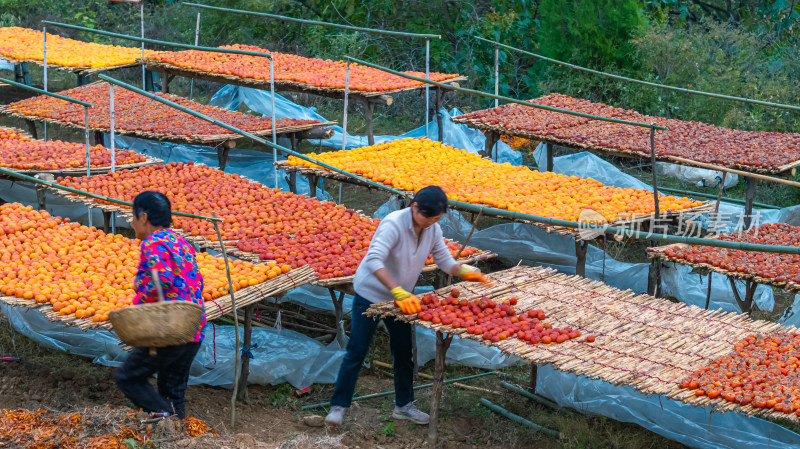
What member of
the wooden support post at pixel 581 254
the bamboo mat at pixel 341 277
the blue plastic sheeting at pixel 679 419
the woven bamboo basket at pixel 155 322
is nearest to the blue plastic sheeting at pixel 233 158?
the bamboo mat at pixel 341 277

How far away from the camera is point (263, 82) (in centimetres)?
1084

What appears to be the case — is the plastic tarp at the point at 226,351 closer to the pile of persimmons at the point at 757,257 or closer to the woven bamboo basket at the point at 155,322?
the woven bamboo basket at the point at 155,322

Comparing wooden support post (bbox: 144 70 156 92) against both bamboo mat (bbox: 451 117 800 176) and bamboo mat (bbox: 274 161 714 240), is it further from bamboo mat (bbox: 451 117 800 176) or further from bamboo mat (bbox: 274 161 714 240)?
bamboo mat (bbox: 451 117 800 176)

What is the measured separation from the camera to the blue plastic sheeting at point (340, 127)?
39.4ft

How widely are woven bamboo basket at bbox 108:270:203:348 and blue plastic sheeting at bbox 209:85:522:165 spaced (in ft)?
23.1

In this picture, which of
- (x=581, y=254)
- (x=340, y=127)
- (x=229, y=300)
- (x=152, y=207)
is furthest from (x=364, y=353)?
(x=340, y=127)

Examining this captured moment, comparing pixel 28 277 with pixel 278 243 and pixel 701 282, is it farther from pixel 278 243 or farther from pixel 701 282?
pixel 701 282

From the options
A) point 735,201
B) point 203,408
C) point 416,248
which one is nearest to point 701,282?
point 735,201

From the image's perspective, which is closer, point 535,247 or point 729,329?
point 729,329

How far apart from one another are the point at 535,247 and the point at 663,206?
5.19 feet

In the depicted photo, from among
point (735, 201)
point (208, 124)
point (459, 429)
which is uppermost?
point (208, 124)

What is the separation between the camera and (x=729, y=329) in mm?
5301

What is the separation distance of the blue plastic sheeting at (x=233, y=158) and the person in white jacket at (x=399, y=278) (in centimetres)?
478

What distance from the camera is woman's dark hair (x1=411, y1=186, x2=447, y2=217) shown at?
519 cm
